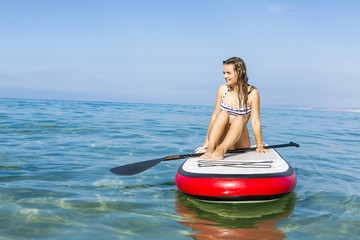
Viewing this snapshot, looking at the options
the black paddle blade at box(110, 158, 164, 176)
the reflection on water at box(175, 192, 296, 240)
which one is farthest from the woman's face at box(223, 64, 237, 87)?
the reflection on water at box(175, 192, 296, 240)

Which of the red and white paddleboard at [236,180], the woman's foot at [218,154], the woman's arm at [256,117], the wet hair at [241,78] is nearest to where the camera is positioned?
the red and white paddleboard at [236,180]

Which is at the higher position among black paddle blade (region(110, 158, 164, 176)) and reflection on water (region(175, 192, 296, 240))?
black paddle blade (region(110, 158, 164, 176))

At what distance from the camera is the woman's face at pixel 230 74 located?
4.03 m

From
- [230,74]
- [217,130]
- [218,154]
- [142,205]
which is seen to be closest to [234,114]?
[217,130]

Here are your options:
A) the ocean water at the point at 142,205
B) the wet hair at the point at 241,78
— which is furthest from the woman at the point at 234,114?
the ocean water at the point at 142,205

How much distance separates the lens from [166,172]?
525 cm

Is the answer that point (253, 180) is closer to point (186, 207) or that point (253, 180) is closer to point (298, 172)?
point (186, 207)

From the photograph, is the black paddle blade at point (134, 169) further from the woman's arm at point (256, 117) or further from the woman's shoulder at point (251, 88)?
the woman's shoulder at point (251, 88)

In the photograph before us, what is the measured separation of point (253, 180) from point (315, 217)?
76 cm

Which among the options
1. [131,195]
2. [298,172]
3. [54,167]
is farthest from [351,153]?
[54,167]

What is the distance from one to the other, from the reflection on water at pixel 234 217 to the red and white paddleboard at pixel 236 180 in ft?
0.45

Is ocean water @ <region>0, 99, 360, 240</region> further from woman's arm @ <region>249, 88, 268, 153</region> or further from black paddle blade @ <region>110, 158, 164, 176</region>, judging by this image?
woman's arm @ <region>249, 88, 268, 153</region>

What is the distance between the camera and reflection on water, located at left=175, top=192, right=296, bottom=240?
290cm

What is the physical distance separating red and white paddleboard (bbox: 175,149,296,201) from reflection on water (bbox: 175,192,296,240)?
14 centimetres
